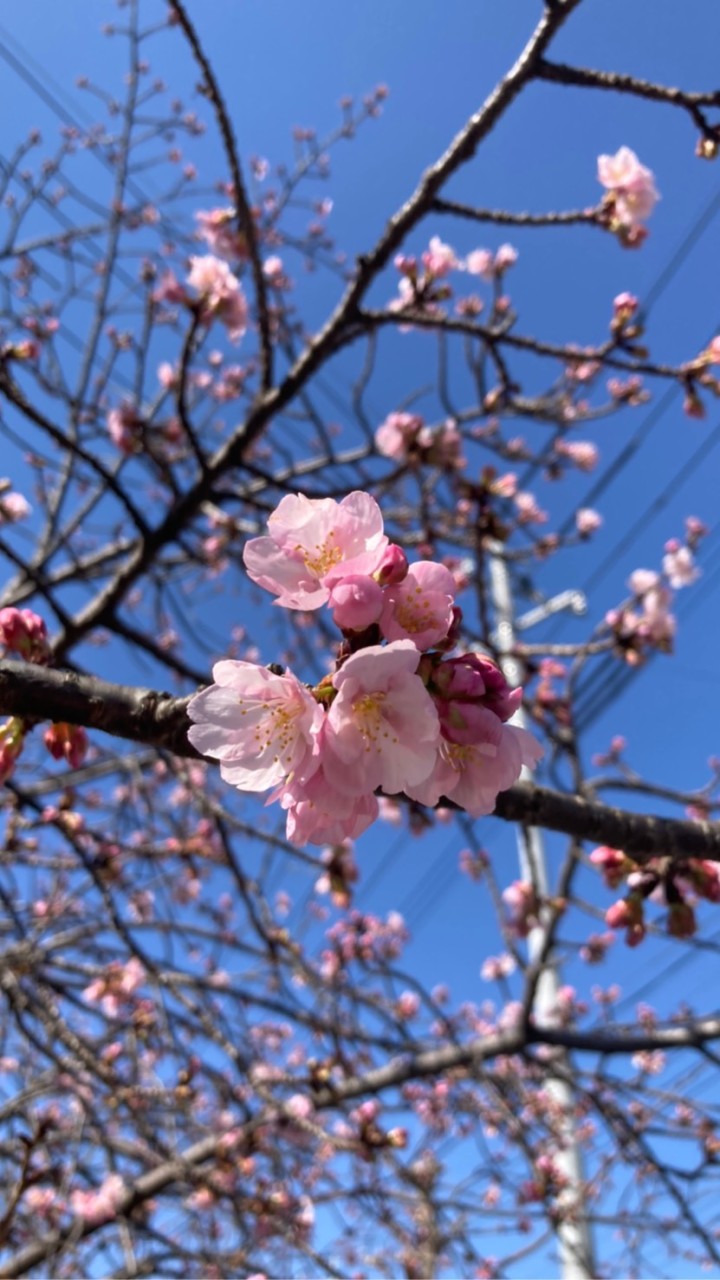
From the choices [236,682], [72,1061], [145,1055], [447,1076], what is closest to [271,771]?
[236,682]

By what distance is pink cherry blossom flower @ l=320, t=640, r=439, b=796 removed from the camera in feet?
2.64

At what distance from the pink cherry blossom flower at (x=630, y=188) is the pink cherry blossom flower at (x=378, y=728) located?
2419mm

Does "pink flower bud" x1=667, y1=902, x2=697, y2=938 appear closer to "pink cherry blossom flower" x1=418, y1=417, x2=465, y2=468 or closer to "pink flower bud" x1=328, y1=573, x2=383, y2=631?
"pink flower bud" x1=328, y1=573, x2=383, y2=631

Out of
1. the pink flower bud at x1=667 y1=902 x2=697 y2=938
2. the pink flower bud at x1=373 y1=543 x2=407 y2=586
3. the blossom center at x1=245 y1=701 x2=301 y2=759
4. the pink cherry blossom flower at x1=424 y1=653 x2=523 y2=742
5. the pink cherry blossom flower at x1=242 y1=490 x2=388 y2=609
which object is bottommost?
the pink flower bud at x1=667 y1=902 x2=697 y2=938

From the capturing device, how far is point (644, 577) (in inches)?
172

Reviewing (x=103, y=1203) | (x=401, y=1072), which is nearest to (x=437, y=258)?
(x=401, y=1072)

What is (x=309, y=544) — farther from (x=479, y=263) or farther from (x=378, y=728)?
(x=479, y=263)

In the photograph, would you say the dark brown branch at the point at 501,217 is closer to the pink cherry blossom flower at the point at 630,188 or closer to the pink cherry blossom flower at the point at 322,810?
the pink cherry blossom flower at the point at 630,188

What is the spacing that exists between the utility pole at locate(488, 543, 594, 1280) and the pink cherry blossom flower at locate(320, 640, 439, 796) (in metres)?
1.25

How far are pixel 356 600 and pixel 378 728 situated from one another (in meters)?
0.15

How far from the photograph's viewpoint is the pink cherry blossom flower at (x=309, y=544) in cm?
91

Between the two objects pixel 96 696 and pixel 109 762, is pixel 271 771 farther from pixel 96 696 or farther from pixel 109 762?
pixel 109 762

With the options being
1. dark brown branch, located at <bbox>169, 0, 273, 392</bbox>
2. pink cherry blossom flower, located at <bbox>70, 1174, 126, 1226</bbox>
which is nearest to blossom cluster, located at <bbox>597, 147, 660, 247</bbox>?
dark brown branch, located at <bbox>169, 0, 273, 392</bbox>

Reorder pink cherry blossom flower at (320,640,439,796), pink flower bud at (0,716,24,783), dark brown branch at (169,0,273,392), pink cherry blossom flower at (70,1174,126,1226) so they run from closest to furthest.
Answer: pink cherry blossom flower at (320,640,439,796) < pink flower bud at (0,716,24,783) < dark brown branch at (169,0,273,392) < pink cherry blossom flower at (70,1174,126,1226)
